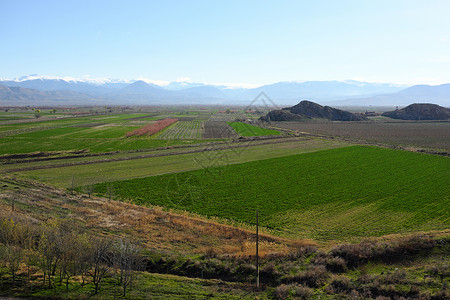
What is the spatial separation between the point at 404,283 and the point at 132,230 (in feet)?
66.6

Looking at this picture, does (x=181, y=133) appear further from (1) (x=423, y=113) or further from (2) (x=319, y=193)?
(1) (x=423, y=113)

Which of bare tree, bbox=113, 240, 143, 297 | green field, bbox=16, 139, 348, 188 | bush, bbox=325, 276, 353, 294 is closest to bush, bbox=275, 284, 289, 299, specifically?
bush, bbox=325, 276, 353, 294

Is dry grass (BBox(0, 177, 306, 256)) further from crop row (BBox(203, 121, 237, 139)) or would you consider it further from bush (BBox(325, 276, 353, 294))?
crop row (BBox(203, 121, 237, 139))

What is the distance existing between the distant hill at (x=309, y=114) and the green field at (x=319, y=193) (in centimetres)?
9681

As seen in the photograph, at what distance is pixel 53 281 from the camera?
1638 cm

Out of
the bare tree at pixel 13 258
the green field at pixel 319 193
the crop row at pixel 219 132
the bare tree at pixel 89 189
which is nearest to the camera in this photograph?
the bare tree at pixel 13 258

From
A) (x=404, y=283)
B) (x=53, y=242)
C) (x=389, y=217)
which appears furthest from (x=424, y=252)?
(x=53, y=242)

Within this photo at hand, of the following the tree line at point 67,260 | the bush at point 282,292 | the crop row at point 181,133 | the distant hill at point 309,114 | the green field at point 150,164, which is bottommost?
the bush at point 282,292

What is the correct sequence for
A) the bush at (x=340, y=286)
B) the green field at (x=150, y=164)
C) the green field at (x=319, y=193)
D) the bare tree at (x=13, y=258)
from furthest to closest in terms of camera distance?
the green field at (x=150, y=164)
the green field at (x=319, y=193)
the bare tree at (x=13, y=258)
the bush at (x=340, y=286)

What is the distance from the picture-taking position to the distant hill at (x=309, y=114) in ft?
480

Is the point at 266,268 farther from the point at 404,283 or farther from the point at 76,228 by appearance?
the point at 76,228

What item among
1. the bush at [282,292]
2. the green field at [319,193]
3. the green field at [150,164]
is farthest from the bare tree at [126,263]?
the green field at [150,164]

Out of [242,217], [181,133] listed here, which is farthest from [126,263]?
[181,133]

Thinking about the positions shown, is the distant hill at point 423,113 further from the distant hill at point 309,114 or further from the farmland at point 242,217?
the farmland at point 242,217
